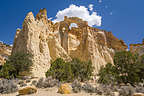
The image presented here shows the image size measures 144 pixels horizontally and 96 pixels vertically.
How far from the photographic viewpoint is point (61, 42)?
30.4m

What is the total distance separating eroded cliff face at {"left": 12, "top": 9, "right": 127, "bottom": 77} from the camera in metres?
19.0

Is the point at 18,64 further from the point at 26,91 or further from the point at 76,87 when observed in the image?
the point at 76,87

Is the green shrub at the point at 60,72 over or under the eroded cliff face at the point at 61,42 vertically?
under

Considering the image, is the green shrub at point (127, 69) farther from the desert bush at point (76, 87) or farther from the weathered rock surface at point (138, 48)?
the weathered rock surface at point (138, 48)

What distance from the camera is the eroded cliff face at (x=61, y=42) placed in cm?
1897

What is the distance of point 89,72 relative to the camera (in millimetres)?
19453

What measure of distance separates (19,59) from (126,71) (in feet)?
44.3

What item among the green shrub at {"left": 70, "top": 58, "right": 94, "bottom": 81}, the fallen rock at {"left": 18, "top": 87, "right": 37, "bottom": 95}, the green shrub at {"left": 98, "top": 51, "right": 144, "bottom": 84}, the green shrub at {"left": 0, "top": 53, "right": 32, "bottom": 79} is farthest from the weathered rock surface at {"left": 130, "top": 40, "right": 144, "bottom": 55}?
the fallen rock at {"left": 18, "top": 87, "right": 37, "bottom": 95}

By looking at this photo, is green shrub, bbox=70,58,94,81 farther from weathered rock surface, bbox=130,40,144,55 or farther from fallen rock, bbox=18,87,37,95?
weathered rock surface, bbox=130,40,144,55

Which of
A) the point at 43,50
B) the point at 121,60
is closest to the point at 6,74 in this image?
the point at 43,50

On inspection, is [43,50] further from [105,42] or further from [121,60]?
[105,42]

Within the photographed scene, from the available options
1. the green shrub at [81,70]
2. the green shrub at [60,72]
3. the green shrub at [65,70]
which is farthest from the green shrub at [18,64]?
the green shrub at [81,70]

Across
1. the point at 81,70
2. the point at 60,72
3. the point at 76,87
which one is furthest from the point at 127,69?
the point at 76,87

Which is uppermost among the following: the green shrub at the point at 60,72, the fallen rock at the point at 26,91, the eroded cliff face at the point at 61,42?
the eroded cliff face at the point at 61,42
